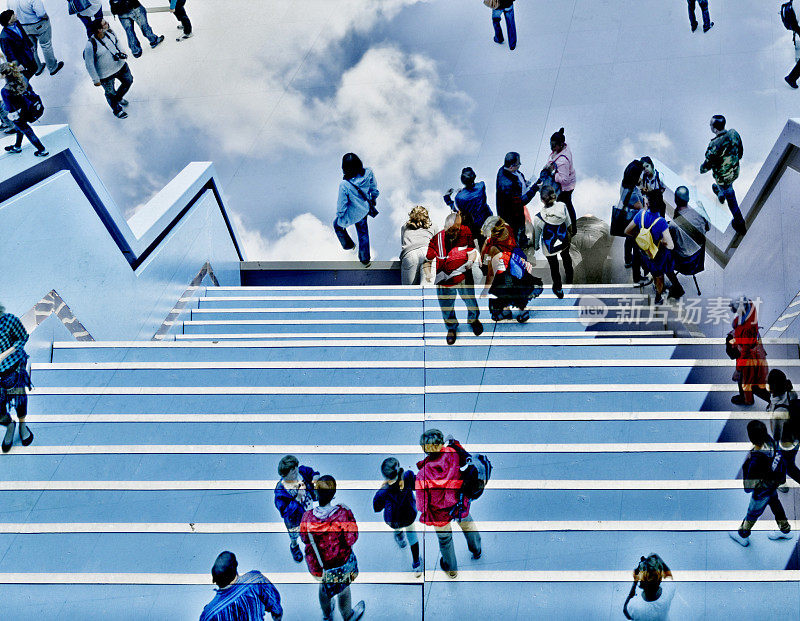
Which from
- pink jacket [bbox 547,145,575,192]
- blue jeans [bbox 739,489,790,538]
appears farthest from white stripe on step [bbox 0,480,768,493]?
pink jacket [bbox 547,145,575,192]

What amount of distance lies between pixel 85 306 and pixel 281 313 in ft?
5.59

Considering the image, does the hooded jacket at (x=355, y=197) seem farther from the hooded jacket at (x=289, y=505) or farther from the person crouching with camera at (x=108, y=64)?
the hooded jacket at (x=289, y=505)

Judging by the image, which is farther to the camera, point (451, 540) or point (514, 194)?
point (514, 194)

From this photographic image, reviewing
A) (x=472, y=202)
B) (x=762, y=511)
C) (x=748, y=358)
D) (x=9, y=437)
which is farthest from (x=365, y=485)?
(x=472, y=202)

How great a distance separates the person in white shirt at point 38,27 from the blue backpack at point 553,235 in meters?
5.90

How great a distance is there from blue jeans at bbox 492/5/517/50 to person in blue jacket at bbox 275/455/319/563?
728 cm

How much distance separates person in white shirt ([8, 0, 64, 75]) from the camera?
7980mm

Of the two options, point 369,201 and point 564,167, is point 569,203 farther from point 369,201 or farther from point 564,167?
point 369,201

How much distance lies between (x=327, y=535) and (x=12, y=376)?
7.77ft

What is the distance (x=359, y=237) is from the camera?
748 cm

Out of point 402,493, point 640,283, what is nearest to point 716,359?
point 640,283

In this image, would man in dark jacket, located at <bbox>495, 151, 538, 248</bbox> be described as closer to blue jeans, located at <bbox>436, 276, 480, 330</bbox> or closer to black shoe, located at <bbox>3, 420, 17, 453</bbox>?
blue jeans, located at <bbox>436, 276, 480, 330</bbox>

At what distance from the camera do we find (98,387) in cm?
489

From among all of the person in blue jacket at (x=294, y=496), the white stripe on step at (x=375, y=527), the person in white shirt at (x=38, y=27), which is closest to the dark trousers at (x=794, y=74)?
the white stripe on step at (x=375, y=527)
